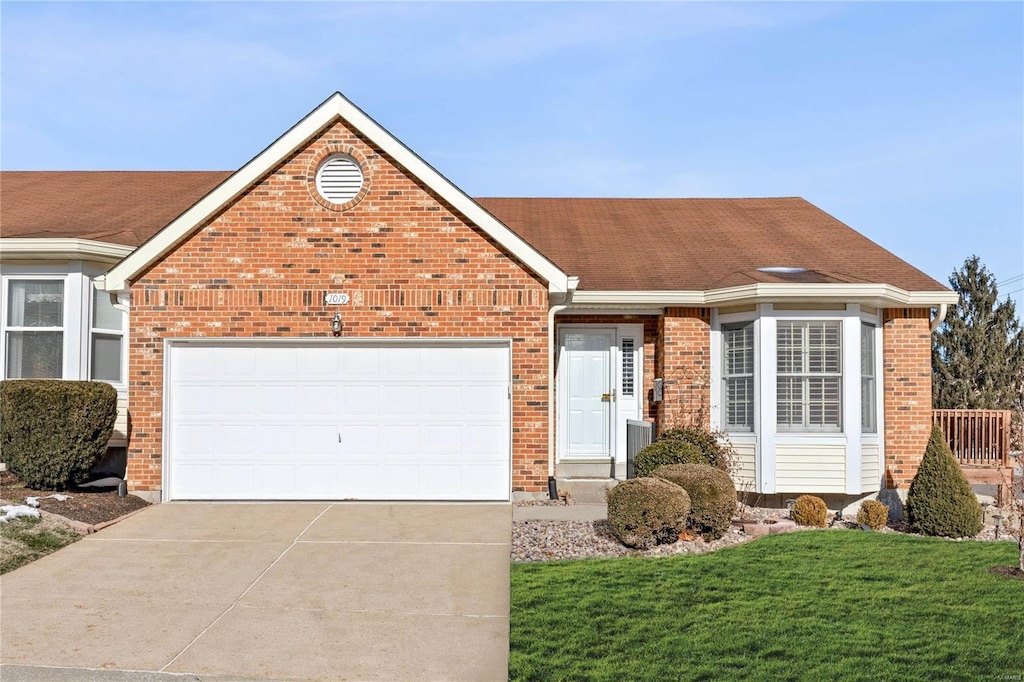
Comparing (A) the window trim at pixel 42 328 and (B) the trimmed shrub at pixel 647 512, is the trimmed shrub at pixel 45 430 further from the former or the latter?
→ (B) the trimmed shrub at pixel 647 512

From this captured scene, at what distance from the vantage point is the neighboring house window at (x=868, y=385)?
558 inches

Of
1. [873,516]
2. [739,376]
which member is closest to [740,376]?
[739,376]

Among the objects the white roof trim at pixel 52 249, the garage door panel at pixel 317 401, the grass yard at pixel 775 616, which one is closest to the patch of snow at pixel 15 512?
the garage door panel at pixel 317 401

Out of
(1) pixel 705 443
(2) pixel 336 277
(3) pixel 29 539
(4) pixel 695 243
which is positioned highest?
(4) pixel 695 243

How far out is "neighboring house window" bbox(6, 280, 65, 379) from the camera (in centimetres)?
1442

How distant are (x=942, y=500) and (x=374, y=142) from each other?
8.44 m

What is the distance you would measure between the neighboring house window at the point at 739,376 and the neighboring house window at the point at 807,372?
1.37 ft

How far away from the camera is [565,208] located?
770 inches

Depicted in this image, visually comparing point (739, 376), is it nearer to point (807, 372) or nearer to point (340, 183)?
point (807, 372)

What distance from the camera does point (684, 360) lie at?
14742mm

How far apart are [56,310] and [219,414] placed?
141 inches

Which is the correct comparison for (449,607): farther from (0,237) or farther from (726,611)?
(0,237)

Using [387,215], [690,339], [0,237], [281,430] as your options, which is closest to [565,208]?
[690,339]

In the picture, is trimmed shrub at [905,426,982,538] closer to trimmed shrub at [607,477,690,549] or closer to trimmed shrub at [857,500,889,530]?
trimmed shrub at [857,500,889,530]
